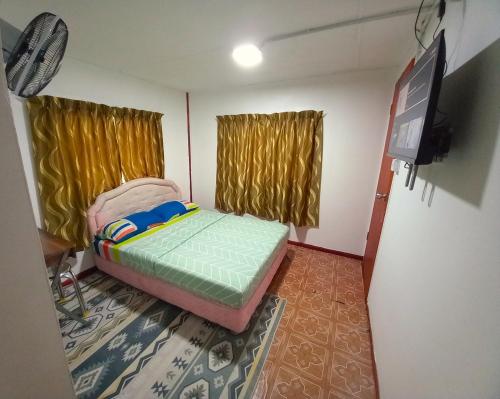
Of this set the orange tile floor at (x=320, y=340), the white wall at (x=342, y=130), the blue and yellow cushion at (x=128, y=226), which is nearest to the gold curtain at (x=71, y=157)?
the blue and yellow cushion at (x=128, y=226)

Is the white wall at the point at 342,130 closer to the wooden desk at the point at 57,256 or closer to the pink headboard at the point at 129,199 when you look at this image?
the pink headboard at the point at 129,199

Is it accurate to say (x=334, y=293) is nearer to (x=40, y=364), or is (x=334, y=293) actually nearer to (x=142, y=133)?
(x=40, y=364)

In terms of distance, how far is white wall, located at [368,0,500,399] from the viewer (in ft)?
1.90

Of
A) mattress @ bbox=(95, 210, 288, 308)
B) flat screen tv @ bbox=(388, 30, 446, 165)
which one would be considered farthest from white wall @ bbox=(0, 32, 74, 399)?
flat screen tv @ bbox=(388, 30, 446, 165)

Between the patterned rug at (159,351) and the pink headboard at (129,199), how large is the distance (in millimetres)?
864

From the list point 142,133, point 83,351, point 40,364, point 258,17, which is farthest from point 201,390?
point 142,133

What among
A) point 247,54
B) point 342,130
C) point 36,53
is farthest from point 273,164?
point 36,53

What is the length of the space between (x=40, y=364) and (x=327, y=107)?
10.3 feet

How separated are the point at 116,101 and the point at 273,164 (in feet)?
7.32

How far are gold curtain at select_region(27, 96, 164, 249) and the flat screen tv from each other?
286 cm

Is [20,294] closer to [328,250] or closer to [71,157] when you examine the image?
[71,157]

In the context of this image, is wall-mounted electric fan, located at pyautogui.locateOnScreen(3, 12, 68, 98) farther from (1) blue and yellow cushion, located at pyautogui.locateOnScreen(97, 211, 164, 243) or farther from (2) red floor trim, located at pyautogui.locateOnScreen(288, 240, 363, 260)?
(2) red floor trim, located at pyautogui.locateOnScreen(288, 240, 363, 260)

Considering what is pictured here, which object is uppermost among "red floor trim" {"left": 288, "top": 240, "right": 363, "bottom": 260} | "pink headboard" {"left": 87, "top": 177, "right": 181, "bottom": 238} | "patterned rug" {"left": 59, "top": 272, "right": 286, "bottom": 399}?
"pink headboard" {"left": 87, "top": 177, "right": 181, "bottom": 238}

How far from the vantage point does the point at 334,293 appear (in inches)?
87.4
